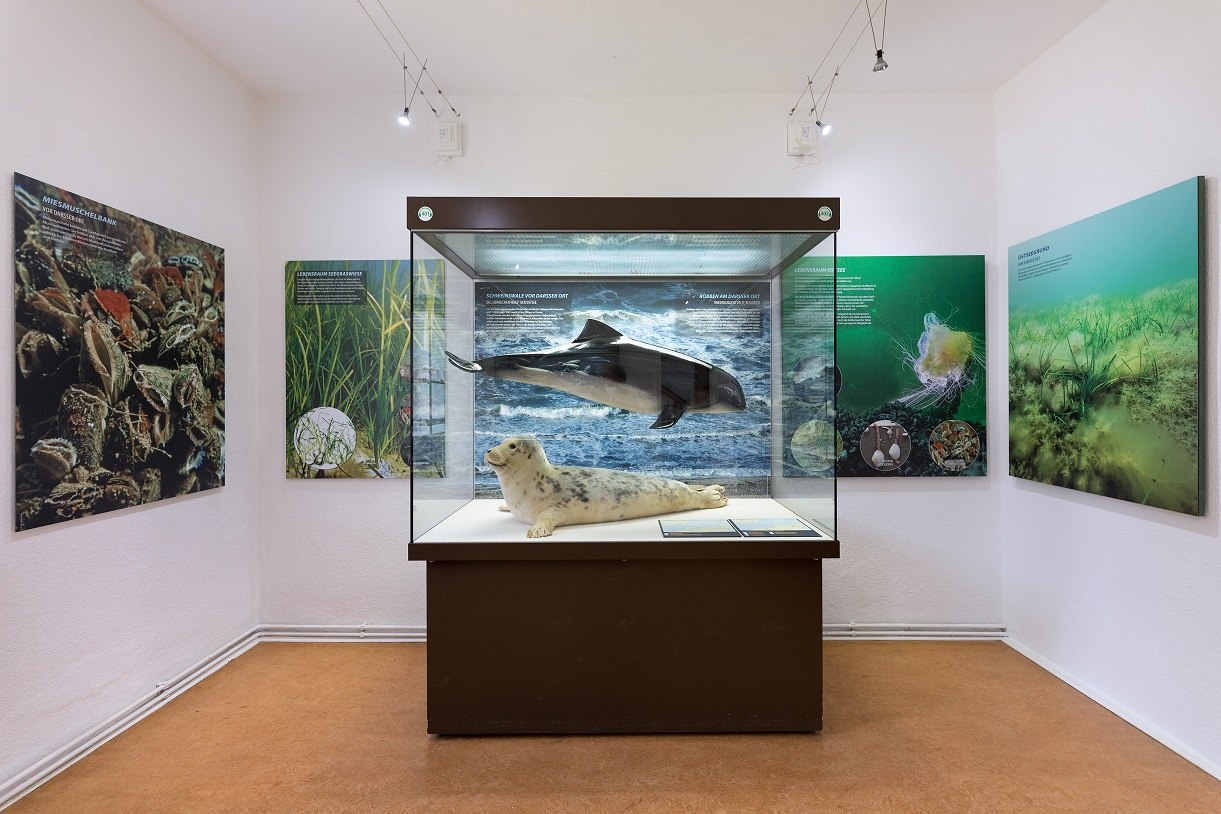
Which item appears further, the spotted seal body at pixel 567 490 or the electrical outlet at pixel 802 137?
the electrical outlet at pixel 802 137

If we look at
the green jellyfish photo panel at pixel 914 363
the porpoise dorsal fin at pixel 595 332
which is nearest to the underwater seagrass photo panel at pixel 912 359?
the green jellyfish photo panel at pixel 914 363

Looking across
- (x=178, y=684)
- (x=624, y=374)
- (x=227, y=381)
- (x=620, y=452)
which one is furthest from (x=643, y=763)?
(x=227, y=381)

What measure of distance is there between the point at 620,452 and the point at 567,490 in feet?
0.96

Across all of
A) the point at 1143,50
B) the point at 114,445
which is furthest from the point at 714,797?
the point at 1143,50

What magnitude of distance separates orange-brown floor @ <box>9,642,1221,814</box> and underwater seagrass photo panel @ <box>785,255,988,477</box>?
4.01 feet

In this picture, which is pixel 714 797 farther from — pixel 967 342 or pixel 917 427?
pixel 967 342

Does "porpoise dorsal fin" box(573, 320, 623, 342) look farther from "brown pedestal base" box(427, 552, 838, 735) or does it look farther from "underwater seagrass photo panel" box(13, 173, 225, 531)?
"underwater seagrass photo panel" box(13, 173, 225, 531)

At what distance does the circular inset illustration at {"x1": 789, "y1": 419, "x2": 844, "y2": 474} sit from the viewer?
2.33m

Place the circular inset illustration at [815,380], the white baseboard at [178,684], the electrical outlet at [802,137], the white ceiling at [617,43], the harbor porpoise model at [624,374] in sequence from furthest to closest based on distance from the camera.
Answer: the electrical outlet at [802,137]
the white ceiling at [617,43]
the harbor porpoise model at [624,374]
the circular inset illustration at [815,380]
the white baseboard at [178,684]

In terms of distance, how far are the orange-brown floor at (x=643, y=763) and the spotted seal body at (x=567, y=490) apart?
2.89 ft

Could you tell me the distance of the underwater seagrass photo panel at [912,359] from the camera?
3.16m

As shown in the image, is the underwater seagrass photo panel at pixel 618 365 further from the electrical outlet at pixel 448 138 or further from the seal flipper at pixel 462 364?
the electrical outlet at pixel 448 138

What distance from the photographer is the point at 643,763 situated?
2076 mm

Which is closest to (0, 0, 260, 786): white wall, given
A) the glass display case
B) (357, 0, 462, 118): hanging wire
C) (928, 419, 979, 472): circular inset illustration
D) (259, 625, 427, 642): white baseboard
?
(259, 625, 427, 642): white baseboard
